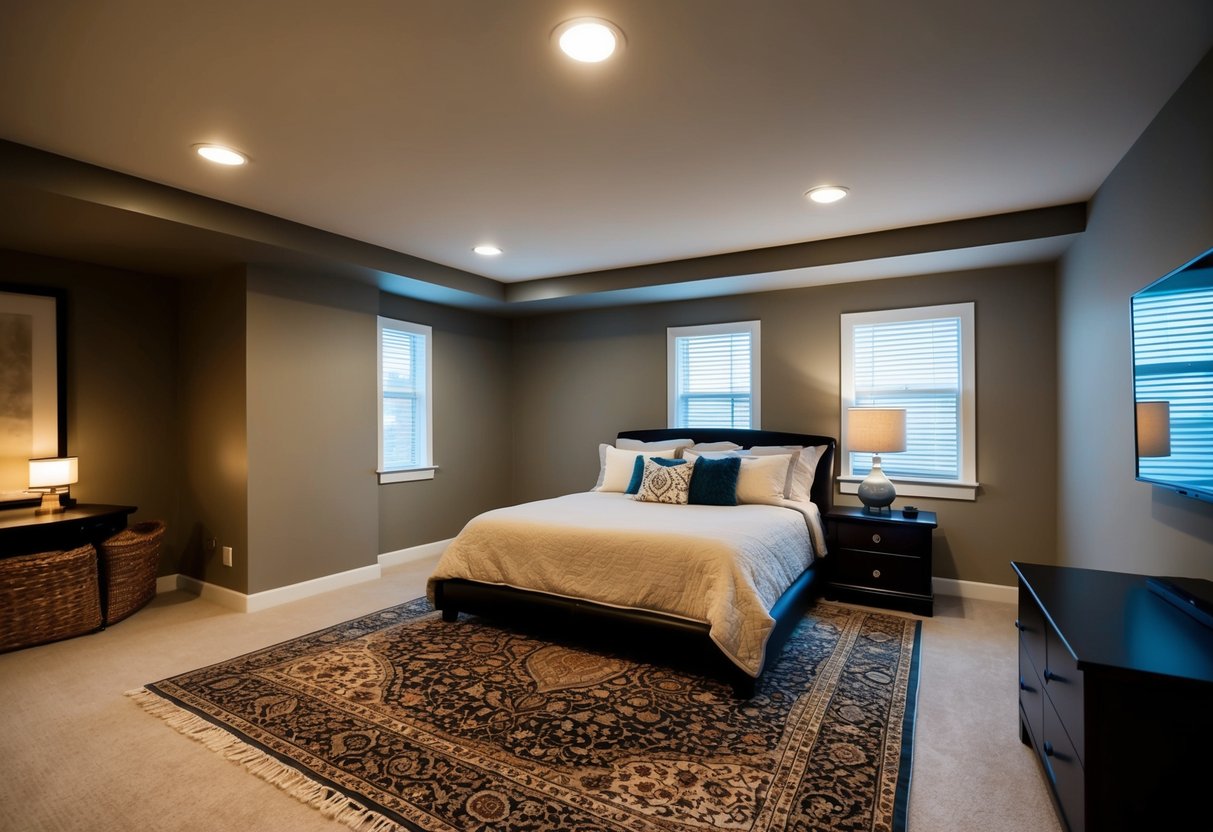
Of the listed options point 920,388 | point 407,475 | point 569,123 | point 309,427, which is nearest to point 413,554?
point 407,475

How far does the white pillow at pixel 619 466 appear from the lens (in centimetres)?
473

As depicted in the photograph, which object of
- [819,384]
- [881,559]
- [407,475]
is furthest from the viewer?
[407,475]

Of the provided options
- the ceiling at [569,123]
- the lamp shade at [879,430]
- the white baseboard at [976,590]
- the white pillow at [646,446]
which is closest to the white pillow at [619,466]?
the white pillow at [646,446]

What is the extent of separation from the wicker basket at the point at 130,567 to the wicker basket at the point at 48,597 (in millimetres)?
104

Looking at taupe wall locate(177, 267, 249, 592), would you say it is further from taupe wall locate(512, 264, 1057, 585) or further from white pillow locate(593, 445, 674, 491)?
taupe wall locate(512, 264, 1057, 585)

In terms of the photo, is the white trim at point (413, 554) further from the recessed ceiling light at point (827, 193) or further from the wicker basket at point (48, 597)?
the recessed ceiling light at point (827, 193)

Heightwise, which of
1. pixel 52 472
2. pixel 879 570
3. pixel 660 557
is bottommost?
pixel 879 570

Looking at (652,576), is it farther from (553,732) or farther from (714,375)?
(714,375)

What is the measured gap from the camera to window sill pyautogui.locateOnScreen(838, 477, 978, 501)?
423 centimetres

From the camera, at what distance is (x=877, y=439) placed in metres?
4.11

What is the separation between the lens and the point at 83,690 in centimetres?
280

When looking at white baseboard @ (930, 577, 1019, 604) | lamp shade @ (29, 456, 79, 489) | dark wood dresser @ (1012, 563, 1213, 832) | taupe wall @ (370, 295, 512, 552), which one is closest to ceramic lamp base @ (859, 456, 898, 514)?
white baseboard @ (930, 577, 1019, 604)

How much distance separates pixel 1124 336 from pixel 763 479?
207 cm

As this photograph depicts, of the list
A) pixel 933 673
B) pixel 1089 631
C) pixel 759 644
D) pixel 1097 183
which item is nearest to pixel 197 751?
pixel 759 644
